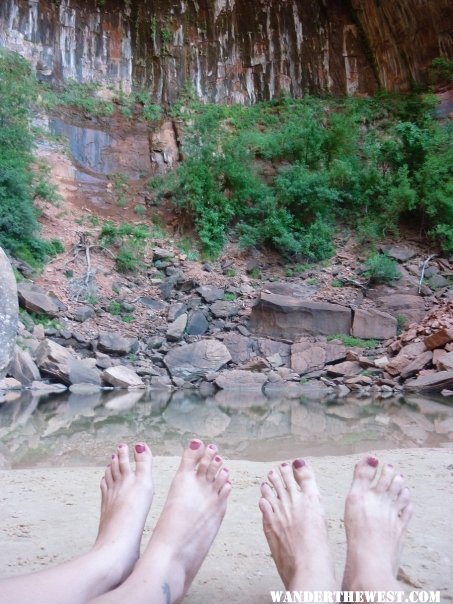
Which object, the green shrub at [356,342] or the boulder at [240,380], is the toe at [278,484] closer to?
the boulder at [240,380]

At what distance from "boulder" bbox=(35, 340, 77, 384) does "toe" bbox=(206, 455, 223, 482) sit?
672 centimetres

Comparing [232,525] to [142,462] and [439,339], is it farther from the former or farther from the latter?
[439,339]

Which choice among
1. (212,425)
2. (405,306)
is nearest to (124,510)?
(212,425)

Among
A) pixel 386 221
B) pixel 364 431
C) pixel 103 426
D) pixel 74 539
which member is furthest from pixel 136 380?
pixel 386 221

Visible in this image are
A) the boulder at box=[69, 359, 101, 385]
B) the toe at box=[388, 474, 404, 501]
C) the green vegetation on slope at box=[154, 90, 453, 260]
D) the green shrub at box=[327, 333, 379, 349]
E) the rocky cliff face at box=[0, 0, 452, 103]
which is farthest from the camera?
the rocky cliff face at box=[0, 0, 452, 103]

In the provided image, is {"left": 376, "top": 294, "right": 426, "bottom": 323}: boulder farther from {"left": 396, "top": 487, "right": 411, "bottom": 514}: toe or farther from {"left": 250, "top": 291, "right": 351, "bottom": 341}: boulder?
{"left": 396, "top": 487, "right": 411, "bottom": 514}: toe

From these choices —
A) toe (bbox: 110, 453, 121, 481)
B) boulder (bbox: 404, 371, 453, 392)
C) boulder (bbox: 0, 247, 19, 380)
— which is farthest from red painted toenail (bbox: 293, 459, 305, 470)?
boulder (bbox: 404, 371, 453, 392)

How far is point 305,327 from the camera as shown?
34.4 feet

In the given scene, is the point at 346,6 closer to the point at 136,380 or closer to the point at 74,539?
Result: the point at 136,380

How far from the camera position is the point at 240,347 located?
1005 centimetres

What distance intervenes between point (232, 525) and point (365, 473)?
66cm

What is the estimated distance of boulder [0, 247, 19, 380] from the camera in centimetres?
556

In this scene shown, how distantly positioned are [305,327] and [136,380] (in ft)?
13.0

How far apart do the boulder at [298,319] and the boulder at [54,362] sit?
4.26m
